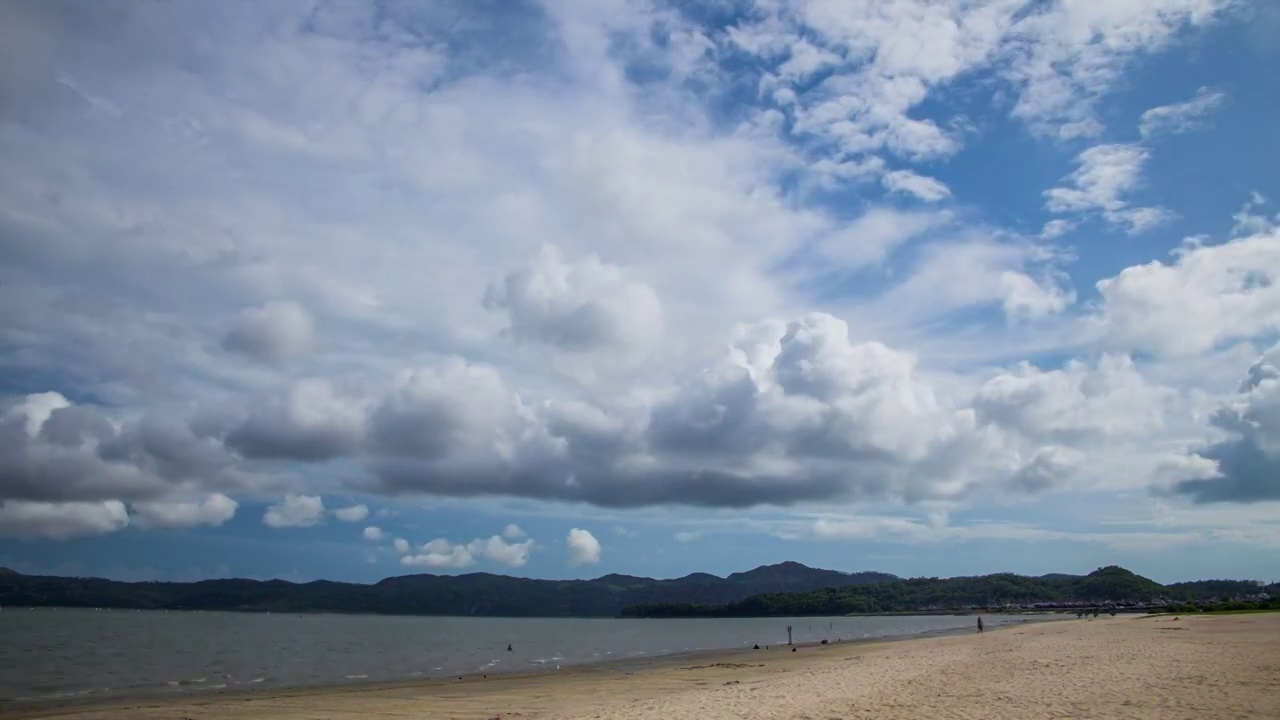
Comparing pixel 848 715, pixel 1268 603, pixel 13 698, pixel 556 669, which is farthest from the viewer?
pixel 1268 603

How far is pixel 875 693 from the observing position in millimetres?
25984

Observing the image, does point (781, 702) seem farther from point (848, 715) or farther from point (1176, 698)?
point (1176, 698)

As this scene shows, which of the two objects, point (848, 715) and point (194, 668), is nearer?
point (848, 715)

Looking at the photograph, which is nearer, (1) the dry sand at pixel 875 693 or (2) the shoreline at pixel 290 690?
(1) the dry sand at pixel 875 693

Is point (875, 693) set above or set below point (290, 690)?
above

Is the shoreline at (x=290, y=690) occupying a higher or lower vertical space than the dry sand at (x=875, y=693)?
lower

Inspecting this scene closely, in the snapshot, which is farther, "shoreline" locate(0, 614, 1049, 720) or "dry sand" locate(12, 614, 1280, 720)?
"shoreline" locate(0, 614, 1049, 720)

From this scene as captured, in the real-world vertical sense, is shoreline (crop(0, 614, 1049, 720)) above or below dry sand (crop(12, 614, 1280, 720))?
below

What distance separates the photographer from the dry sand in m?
20.8

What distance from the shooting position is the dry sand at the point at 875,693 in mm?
20797

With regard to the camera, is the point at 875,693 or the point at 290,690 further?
the point at 290,690

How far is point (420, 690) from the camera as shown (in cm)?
3750

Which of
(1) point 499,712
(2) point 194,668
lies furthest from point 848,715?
(2) point 194,668

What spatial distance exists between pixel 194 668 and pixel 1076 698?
170 feet
